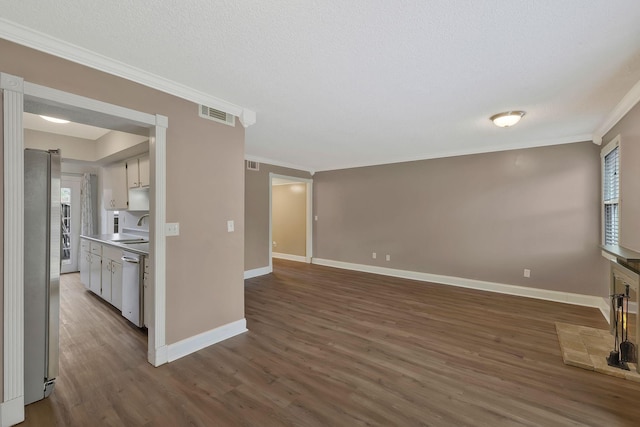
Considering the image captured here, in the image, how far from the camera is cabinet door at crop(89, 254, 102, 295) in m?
3.96

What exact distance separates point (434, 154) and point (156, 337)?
17.1ft

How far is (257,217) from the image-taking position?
5867mm

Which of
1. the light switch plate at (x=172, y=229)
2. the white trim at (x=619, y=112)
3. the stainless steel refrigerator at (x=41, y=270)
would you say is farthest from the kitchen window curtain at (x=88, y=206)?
the white trim at (x=619, y=112)

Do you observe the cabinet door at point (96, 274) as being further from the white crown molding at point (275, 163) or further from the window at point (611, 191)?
the window at point (611, 191)

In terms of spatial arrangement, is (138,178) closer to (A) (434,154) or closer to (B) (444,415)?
(B) (444,415)

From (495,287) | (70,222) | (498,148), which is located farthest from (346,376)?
(70,222)

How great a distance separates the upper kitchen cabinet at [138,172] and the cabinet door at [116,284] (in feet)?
3.74

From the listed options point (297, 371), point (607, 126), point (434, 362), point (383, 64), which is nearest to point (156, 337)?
point (297, 371)

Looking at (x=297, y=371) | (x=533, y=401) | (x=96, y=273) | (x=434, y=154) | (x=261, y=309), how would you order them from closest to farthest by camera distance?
(x=533, y=401)
(x=297, y=371)
(x=261, y=309)
(x=96, y=273)
(x=434, y=154)

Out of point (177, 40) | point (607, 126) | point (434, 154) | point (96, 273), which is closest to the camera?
point (177, 40)

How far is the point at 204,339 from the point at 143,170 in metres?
2.58

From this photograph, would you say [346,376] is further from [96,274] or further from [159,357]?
[96,274]

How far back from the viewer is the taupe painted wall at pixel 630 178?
8.54 feet

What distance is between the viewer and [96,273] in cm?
407
